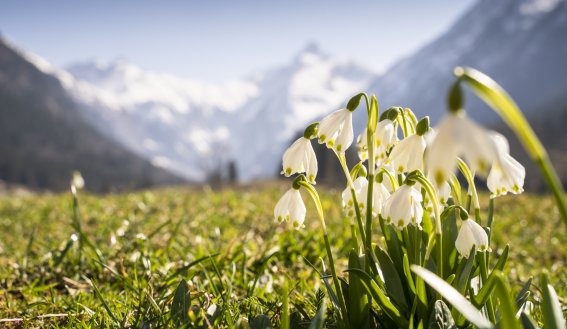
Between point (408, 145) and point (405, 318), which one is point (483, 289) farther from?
point (408, 145)

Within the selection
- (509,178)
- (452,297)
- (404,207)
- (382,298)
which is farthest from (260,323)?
(509,178)

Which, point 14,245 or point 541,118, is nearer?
point 14,245

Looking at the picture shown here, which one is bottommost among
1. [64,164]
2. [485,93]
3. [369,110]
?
[485,93]

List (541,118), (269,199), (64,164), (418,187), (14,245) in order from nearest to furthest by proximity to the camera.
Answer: (418,187) → (14,245) → (269,199) → (541,118) → (64,164)

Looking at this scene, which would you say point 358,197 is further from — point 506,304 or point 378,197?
point 506,304

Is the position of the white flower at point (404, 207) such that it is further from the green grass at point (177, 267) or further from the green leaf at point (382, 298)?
the green grass at point (177, 267)

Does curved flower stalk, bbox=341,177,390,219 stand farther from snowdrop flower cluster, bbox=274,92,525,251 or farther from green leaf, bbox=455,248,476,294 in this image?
green leaf, bbox=455,248,476,294

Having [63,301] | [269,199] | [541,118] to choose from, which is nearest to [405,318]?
[63,301]

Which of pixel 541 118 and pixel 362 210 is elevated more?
pixel 541 118
